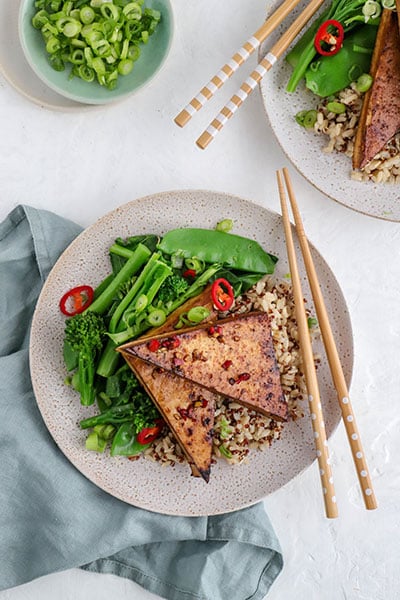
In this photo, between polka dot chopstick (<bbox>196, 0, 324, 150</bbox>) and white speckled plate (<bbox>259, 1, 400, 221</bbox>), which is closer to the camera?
polka dot chopstick (<bbox>196, 0, 324, 150</bbox>)

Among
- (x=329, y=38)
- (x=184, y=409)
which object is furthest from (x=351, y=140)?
(x=184, y=409)

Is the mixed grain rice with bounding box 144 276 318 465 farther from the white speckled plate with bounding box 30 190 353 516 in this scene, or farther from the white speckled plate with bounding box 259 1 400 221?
the white speckled plate with bounding box 259 1 400 221

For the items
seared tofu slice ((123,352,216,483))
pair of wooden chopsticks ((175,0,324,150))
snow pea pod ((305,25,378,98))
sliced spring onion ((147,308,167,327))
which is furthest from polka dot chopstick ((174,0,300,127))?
seared tofu slice ((123,352,216,483))

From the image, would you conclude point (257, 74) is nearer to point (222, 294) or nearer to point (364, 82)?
point (364, 82)

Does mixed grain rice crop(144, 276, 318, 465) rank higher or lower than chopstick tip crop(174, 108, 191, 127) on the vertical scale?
lower

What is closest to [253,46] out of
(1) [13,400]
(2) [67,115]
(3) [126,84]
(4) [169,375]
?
(3) [126,84]

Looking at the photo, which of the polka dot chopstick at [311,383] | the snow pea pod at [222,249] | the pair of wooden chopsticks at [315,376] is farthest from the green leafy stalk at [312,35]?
the snow pea pod at [222,249]

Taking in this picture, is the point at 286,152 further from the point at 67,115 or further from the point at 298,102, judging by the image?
the point at 67,115
